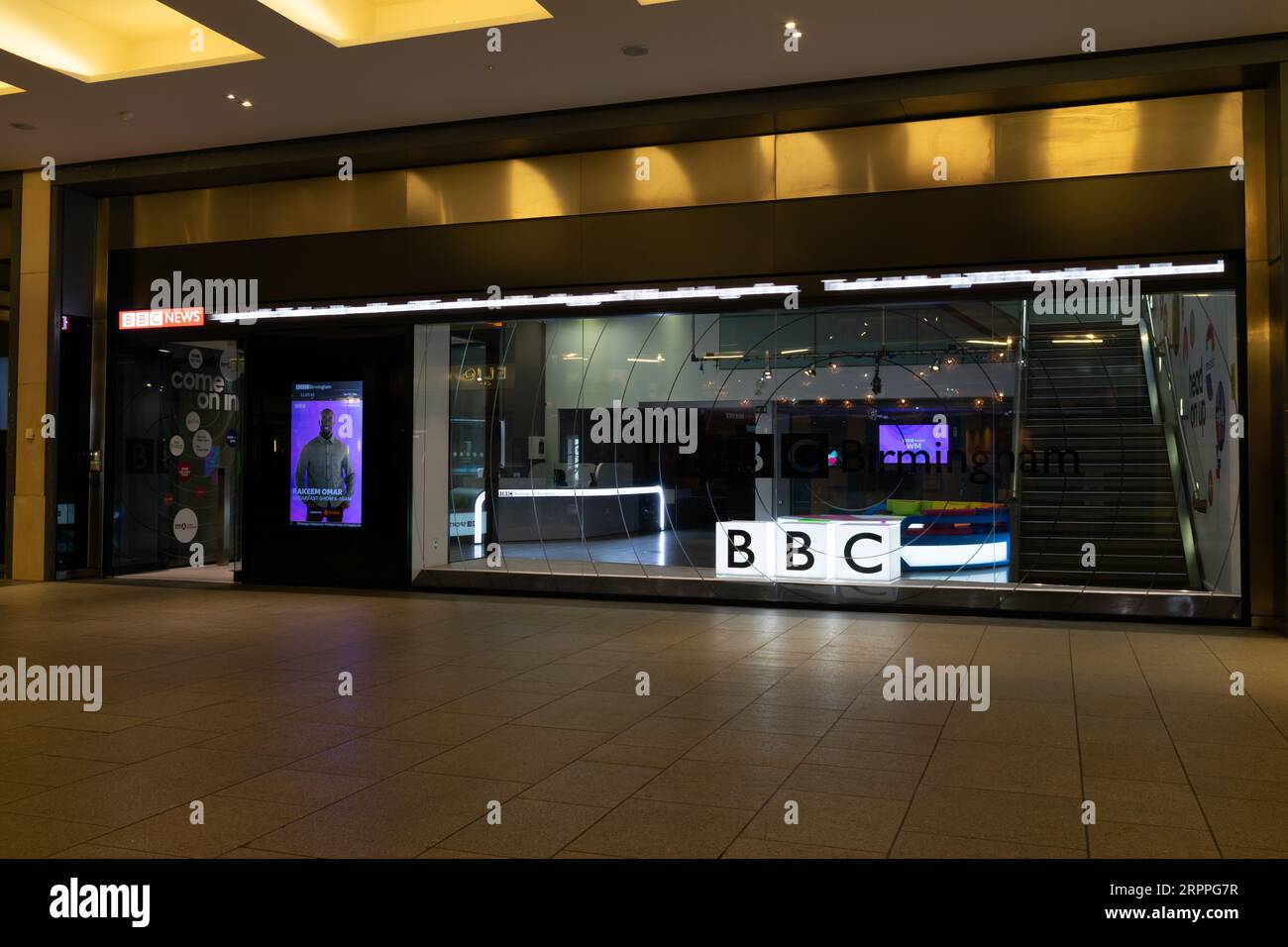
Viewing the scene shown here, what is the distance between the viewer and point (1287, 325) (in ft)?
29.4

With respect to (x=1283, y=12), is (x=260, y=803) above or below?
below

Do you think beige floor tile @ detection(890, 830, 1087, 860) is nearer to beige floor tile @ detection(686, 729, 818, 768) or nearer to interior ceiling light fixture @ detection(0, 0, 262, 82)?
beige floor tile @ detection(686, 729, 818, 768)

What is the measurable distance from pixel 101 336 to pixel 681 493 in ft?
25.6

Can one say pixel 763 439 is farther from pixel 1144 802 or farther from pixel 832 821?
pixel 832 821

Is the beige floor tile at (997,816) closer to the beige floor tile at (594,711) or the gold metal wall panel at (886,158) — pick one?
the beige floor tile at (594,711)

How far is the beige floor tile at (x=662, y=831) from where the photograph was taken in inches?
157

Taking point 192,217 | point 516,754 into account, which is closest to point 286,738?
point 516,754

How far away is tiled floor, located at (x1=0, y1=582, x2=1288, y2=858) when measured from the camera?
4152 mm

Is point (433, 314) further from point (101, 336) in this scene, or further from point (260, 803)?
point (260, 803)

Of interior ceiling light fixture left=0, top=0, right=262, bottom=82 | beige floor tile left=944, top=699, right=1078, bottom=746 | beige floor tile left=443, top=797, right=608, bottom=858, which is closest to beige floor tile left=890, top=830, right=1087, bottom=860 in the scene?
beige floor tile left=443, top=797, right=608, bottom=858

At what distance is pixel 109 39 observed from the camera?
10414 millimetres

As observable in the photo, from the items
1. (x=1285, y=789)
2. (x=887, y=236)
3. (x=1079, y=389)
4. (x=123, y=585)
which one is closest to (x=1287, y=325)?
(x=1079, y=389)

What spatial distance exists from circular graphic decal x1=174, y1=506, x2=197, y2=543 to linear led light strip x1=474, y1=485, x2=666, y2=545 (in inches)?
180
